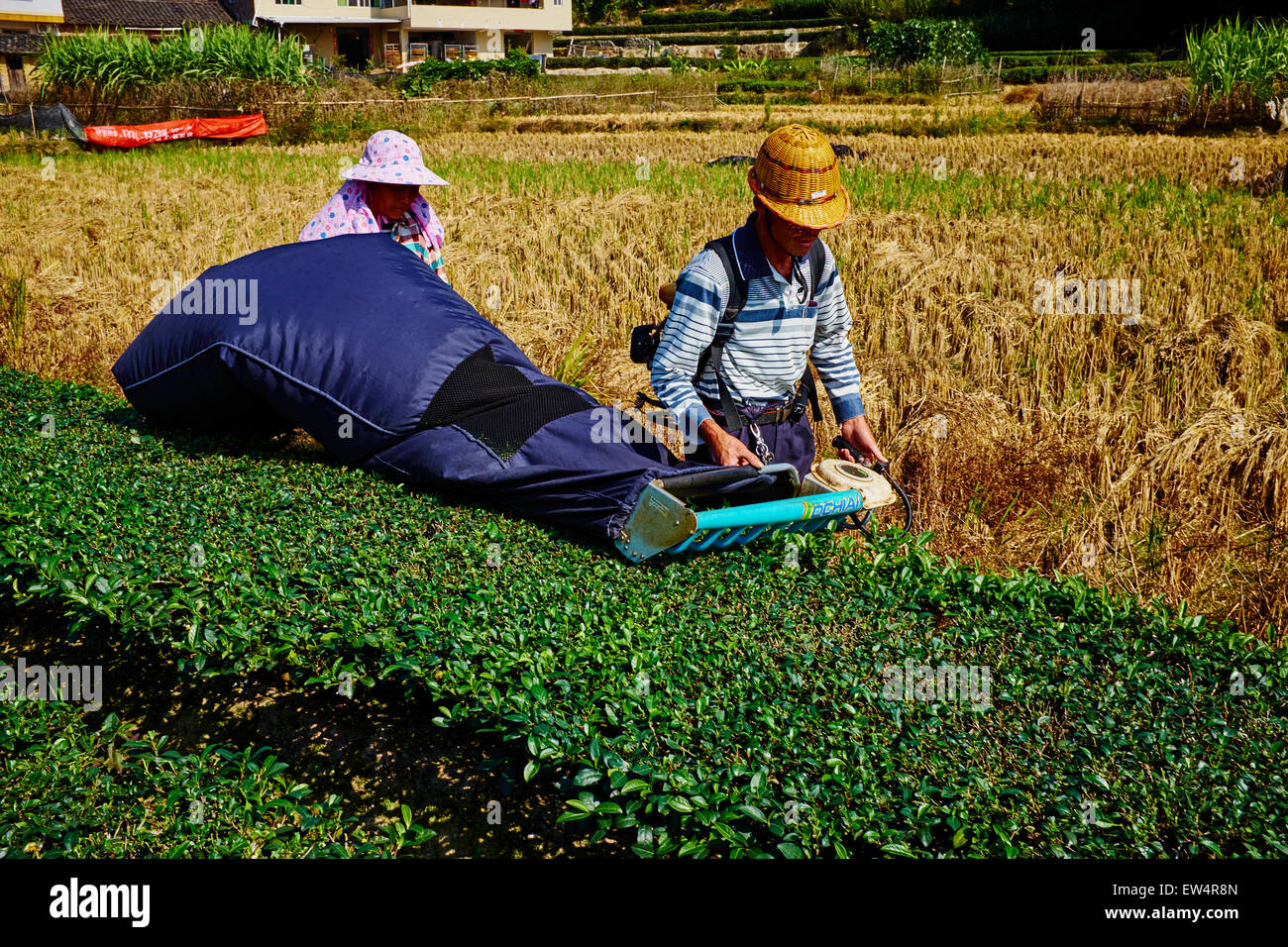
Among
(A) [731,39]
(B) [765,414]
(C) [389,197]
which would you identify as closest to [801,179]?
(B) [765,414]

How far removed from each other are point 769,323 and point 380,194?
2067mm

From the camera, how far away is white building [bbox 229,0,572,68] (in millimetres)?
41062

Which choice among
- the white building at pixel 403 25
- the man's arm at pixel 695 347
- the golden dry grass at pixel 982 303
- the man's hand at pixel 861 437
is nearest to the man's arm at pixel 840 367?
the man's hand at pixel 861 437

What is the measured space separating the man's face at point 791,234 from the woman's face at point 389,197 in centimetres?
190

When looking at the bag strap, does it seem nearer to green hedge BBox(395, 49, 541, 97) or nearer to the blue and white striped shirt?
the blue and white striped shirt

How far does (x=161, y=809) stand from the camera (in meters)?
2.49

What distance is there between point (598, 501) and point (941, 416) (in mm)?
2173

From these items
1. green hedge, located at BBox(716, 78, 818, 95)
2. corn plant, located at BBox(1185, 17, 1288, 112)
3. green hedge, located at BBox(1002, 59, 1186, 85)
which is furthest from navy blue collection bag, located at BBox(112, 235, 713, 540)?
green hedge, located at BBox(716, 78, 818, 95)

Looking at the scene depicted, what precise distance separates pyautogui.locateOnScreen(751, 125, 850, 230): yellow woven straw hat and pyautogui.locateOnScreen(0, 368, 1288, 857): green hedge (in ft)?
3.43

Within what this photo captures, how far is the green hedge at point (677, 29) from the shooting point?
162 ft

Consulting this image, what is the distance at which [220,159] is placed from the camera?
15562 millimetres
